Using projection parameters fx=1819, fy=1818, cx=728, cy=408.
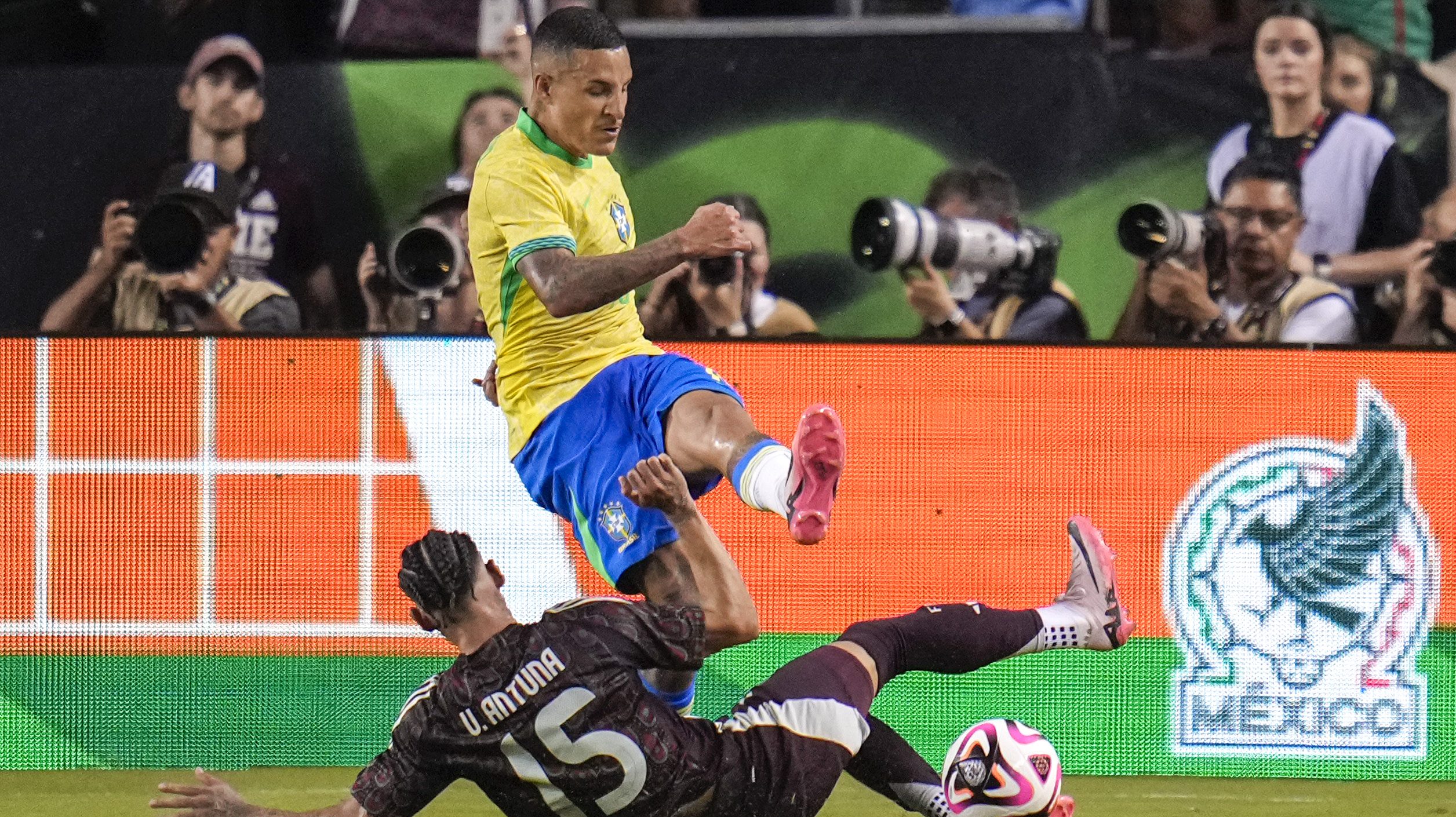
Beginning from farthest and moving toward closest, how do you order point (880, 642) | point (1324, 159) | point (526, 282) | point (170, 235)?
point (1324, 159), point (170, 235), point (526, 282), point (880, 642)

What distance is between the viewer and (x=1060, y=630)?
16.7 ft

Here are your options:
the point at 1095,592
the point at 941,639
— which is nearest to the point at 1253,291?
the point at 1095,592

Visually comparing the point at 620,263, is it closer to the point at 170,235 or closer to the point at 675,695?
the point at 675,695

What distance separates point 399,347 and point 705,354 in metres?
1.11

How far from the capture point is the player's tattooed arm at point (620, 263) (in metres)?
4.31

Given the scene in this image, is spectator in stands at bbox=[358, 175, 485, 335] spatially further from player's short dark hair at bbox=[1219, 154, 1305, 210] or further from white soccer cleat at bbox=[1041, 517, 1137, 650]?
player's short dark hair at bbox=[1219, 154, 1305, 210]

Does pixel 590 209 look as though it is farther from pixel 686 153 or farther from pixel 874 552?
pixel 686 153

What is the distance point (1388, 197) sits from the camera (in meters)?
7.54

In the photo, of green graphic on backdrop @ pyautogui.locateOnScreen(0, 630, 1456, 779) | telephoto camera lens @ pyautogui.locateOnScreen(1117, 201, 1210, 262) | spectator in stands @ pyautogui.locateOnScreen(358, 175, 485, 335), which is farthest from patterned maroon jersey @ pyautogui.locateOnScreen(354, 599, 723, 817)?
telephoto camera lens @ pyautogui.locateOnScreen(1117, 201, 1210, 262)

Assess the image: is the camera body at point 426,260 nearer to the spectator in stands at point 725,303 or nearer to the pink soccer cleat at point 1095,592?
the spectator in stands at point 725,303

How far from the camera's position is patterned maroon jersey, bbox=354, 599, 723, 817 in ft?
13.5

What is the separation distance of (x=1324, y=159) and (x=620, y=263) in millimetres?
4213

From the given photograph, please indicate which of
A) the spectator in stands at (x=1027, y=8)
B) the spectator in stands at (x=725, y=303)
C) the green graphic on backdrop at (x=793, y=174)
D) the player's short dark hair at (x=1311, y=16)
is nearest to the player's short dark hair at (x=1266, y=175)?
the green graphic on backdrop at (x=793, y=174)

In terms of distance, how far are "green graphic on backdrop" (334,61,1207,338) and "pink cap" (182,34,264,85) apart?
0.39 meters
